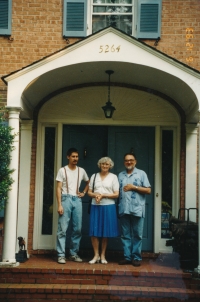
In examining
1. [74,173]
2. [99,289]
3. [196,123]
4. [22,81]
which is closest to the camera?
[99,289]

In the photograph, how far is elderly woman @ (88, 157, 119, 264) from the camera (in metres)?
6.81

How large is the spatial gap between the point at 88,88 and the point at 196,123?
205 centimetres

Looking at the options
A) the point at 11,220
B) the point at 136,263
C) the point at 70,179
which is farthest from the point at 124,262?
the point at 11,220

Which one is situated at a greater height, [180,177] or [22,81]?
[22,81]

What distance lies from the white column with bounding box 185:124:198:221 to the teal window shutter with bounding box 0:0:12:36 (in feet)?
12.0

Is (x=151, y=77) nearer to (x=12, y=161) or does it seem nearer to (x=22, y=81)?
(x=22, y=81)

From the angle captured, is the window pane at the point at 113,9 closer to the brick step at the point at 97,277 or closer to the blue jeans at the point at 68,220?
the blue jeans at the point at 68,220

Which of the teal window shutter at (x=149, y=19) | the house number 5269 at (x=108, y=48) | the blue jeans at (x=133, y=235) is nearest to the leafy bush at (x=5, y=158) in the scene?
the house number 5269 at (x=108, y=48)

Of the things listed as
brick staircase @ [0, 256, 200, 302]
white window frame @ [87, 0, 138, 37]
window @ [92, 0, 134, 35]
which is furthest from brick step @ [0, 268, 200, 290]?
window @ [92, 0, 134, 35]

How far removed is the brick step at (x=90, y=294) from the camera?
6109mm

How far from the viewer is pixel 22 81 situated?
6625 mm

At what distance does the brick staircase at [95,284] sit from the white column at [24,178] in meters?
1.31

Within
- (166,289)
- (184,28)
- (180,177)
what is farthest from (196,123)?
(166,289)

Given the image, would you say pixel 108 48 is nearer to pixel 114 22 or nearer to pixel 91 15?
pixel 114 22
